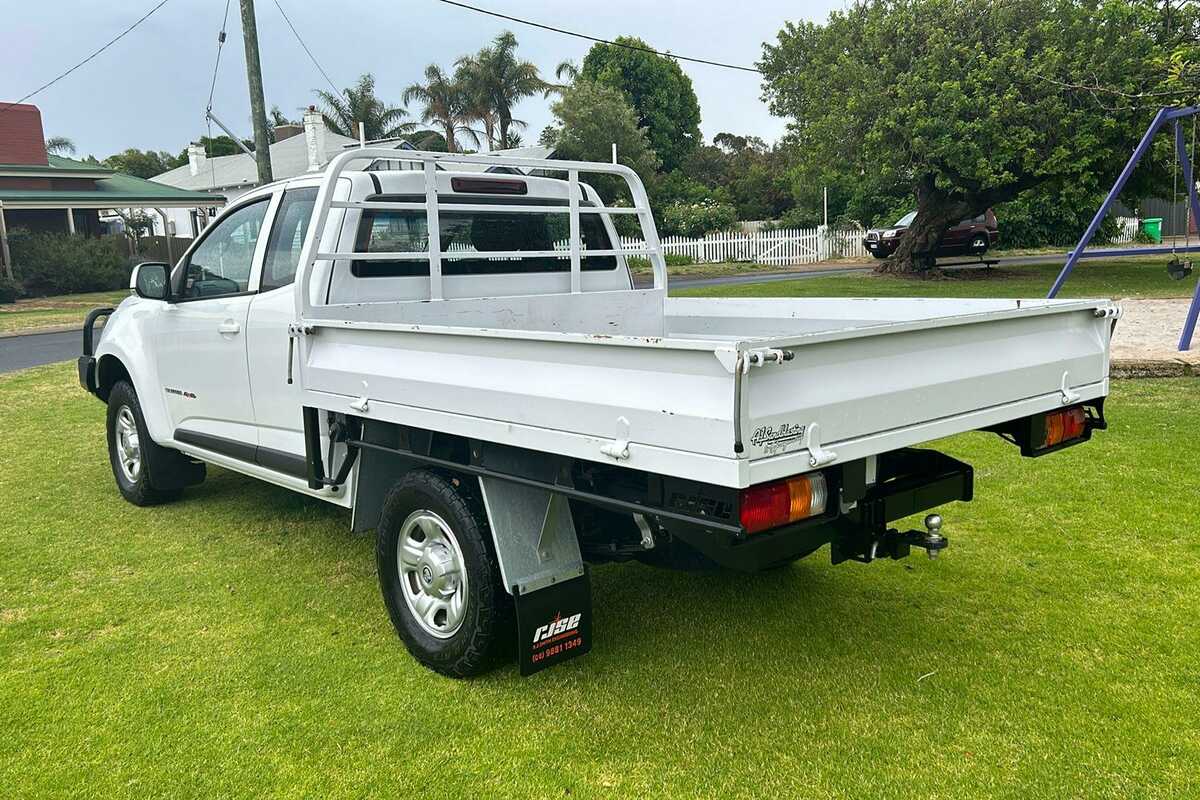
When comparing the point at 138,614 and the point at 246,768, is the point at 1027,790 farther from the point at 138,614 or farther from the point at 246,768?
the point at 138,614

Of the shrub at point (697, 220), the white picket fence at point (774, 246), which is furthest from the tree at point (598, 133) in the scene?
the white picket fence at point (774, 246)

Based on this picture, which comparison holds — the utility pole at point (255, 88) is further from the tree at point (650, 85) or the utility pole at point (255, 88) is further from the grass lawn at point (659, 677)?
the tree at point (650, 85)

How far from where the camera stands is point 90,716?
3.43 meters

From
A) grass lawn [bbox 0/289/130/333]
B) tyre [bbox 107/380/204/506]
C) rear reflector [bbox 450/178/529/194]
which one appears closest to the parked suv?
grass lawn [bbox 0/289/130/333]

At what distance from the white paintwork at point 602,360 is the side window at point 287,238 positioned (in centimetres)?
8

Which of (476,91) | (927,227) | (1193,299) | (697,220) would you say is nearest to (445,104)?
(476,91)

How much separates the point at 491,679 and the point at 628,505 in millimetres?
1230

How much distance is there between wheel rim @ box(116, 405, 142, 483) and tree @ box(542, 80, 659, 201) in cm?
3199

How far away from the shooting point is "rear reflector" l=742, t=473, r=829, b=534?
2590 millimetres

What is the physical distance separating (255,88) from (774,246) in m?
19.4

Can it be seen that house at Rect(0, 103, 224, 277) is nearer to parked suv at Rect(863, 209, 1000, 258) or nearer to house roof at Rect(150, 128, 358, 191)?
house roof at Rect(150, 128, 358, 191)

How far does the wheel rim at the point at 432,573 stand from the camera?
11.7 ft

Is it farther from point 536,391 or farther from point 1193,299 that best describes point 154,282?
point 1193,299

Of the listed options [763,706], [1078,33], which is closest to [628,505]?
[763,706]
